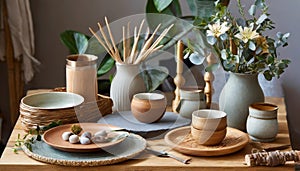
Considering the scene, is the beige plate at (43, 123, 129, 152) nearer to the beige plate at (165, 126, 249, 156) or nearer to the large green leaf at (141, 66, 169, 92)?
the beige plate at (165, 126, 249, 156)

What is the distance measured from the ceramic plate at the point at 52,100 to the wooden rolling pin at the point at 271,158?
555 millimetres

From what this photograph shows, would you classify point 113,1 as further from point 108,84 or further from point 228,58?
point 228,58

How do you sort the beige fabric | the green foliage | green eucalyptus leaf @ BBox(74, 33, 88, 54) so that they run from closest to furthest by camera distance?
the green foliage → green eucalyptus leaf @ BBox(74, 33, 88, 54) → the beige fabric

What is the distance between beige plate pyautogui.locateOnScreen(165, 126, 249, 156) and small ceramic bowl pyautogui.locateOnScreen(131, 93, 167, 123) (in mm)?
81

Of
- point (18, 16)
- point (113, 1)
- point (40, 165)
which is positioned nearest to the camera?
point (40, 165)

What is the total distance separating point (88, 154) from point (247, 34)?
0.56 m

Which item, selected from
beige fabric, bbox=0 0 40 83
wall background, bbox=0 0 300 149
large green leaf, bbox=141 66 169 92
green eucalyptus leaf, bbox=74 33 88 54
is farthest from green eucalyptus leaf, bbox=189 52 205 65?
beige fabric, bbox=0 0 40 83

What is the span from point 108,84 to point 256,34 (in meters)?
0.75

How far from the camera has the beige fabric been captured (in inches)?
94.2

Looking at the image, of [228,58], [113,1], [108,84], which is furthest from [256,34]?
[113,1]

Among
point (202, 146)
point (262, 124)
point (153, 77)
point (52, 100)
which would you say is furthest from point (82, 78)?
point (262, 124)

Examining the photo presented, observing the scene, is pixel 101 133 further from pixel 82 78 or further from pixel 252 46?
pixel 252 46

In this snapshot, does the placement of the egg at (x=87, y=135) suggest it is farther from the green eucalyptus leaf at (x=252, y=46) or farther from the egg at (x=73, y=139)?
the green eucalyptus leaf at (x=252, y=46)

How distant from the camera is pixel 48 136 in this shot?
5.09 feet
